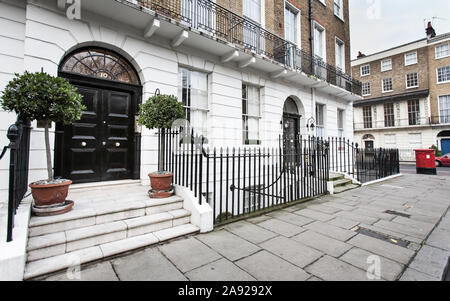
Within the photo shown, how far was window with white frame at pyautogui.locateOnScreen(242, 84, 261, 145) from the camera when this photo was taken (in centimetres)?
781

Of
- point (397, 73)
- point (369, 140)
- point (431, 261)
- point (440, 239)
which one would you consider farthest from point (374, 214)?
point (397, 73)

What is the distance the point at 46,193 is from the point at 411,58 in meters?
34.6

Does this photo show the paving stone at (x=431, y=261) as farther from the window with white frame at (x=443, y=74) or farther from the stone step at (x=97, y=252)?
the window with white frame at (x=443, y=74)

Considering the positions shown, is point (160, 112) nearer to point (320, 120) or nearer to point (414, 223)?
point (414, 223)

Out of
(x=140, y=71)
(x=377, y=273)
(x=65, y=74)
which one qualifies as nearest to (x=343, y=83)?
(x=140, y=71)

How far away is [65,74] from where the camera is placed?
4.48m

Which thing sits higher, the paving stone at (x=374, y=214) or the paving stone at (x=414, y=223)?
the paving stone at (x=374, y=214)

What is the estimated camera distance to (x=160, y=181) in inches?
154

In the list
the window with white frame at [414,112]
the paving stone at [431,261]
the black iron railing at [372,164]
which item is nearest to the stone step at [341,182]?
the black iron railing at [372,164]

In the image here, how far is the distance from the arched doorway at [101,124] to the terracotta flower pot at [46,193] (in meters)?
1.76

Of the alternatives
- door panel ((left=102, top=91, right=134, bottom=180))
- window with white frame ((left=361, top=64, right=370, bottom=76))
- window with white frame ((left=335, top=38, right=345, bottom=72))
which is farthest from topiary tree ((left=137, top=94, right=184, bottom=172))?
window with white frame ((left=361, top=64, right=370, bottom=76))

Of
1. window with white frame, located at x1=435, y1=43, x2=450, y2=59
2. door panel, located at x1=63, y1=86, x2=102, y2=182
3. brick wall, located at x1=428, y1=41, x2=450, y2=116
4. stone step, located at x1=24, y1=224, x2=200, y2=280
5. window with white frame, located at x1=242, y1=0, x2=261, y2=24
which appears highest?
window with white frame, located at x1=435, y1=43, x2=450, y2=59

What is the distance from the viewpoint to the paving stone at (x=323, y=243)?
2791 mm

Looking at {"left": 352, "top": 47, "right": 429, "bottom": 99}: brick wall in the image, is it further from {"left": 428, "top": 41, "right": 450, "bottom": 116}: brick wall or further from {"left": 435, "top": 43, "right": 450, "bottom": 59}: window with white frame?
{"left": 435, "top": 43, "right": 450, "bottom": 59}: window with white frame
